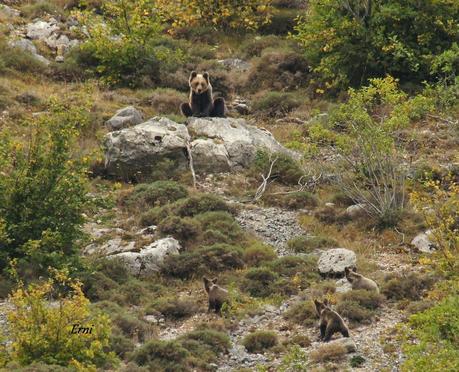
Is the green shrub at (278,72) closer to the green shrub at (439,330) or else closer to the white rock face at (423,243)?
the white rock face at (423,243)

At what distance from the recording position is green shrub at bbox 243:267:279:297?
56.3ft

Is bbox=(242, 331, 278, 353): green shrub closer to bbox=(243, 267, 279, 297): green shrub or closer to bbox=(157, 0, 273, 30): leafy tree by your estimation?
bbox=(243, 267, 279, 297): green shrub

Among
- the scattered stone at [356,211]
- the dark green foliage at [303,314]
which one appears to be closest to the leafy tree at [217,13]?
the scattered stone at [356,211]

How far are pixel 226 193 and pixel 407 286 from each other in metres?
6.60

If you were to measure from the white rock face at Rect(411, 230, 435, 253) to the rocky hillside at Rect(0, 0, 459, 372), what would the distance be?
5 cm

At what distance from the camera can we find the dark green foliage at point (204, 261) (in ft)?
59.3

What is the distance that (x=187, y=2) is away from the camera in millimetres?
33000

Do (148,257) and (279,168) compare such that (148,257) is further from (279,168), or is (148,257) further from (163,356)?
(279,168)

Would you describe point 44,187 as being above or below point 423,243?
above

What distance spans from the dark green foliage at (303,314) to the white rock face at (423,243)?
360 centimetres

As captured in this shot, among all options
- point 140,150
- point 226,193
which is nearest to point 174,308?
point 226,193

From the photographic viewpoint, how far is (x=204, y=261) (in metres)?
18.3

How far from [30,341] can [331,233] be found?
30.8ft

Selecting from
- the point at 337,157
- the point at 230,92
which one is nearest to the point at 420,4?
the point at 230,92
